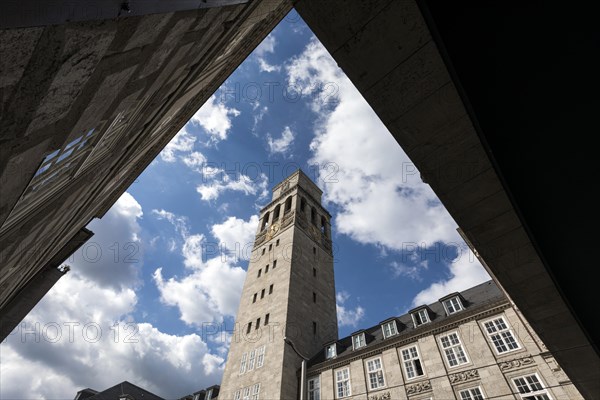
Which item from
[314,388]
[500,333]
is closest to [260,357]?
[314,388]

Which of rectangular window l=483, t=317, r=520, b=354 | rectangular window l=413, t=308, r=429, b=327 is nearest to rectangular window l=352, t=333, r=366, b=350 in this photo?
rectangular window l=413, t=308, r=429, b=327

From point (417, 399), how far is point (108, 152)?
2234cm

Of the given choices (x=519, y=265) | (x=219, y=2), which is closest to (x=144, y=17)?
(x=219, y=2)

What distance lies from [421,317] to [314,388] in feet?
35.6

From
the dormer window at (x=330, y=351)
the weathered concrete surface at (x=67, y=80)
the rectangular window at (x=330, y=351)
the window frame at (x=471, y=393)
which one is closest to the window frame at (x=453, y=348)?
the window frame at (x=471, y=393)

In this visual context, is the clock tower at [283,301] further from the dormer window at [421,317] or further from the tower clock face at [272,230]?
the dormer window at [421,317]

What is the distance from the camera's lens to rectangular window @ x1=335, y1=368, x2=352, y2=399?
23688mm

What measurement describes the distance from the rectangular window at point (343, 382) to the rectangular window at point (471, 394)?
8277 millimetres

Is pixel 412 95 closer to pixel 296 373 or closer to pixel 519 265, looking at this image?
pixel 519 265

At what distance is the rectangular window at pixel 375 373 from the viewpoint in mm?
22214

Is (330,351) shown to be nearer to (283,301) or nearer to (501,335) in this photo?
(283,301)

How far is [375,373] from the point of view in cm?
2297

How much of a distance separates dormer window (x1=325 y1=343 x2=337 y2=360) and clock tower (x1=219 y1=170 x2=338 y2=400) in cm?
229

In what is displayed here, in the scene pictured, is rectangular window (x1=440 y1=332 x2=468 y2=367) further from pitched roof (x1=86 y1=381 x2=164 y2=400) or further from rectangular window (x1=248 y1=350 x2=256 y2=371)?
pitched roof (x1=86 y1=381 x2=164 y2=400)
